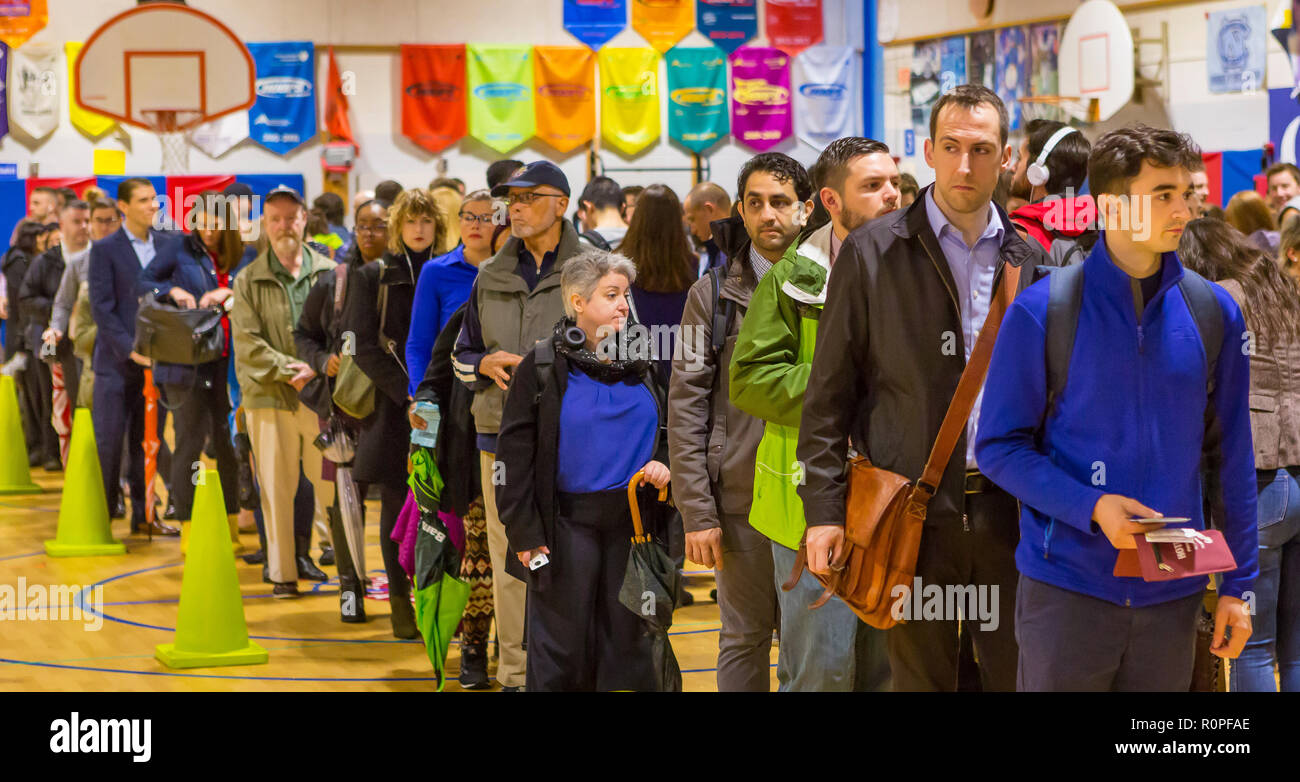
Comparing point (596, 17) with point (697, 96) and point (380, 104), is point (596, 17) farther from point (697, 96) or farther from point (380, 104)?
point (380, 104)

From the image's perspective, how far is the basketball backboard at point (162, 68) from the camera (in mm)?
12852

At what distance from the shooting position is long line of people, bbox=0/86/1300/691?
2.69 m

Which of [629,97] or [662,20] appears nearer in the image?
[662,20]

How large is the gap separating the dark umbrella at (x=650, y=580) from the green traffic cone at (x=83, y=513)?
16.0 feet

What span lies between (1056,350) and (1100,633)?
0.51 metres

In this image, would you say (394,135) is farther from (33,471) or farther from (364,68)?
(33,471)

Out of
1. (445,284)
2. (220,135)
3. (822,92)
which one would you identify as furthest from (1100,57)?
(445,284)

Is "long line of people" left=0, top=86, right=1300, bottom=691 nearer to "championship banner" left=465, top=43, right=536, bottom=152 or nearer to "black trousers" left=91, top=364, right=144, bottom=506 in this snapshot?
"black trousers" left=91, top=364, right=144, bottom=506

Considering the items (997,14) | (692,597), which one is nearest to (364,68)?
(997,14)

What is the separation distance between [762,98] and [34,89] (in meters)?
8.27

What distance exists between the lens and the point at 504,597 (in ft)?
16.7

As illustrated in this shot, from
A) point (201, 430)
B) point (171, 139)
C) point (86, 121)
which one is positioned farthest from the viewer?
point (86, 121)

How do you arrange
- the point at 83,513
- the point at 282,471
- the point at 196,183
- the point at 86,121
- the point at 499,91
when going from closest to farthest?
the point at 282,471
the point at 83,513
the point at 196,183
the point at 86,121
the point at 499,91
